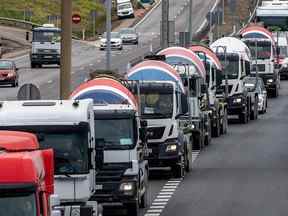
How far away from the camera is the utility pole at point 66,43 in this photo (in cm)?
3128

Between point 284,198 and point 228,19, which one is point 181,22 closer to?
point 228,19

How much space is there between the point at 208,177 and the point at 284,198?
5.21 m

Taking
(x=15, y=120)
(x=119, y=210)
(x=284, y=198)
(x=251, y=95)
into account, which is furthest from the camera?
(x=251, y=95)

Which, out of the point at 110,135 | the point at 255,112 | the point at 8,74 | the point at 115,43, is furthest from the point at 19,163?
the point at 115,43

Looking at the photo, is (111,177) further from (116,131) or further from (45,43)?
(45,43)

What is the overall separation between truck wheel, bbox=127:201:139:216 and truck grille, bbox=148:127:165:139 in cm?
662

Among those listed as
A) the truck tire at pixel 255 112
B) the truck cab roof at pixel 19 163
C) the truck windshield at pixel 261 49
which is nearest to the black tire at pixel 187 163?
the truck cab roof at pixel 19 163

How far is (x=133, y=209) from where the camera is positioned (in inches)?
1017

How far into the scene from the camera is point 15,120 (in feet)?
69.4

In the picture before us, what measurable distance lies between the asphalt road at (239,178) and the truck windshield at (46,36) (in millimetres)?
33383

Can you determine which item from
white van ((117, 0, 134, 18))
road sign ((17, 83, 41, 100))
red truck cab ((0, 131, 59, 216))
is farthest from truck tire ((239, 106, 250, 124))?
white van ((117, 0, 134, 18))

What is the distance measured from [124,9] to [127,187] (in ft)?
311

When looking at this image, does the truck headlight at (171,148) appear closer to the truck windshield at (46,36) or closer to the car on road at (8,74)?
the car on road at (8,74)

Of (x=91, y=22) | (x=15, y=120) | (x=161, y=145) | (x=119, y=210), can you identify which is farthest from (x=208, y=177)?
(x=91, y=22)
